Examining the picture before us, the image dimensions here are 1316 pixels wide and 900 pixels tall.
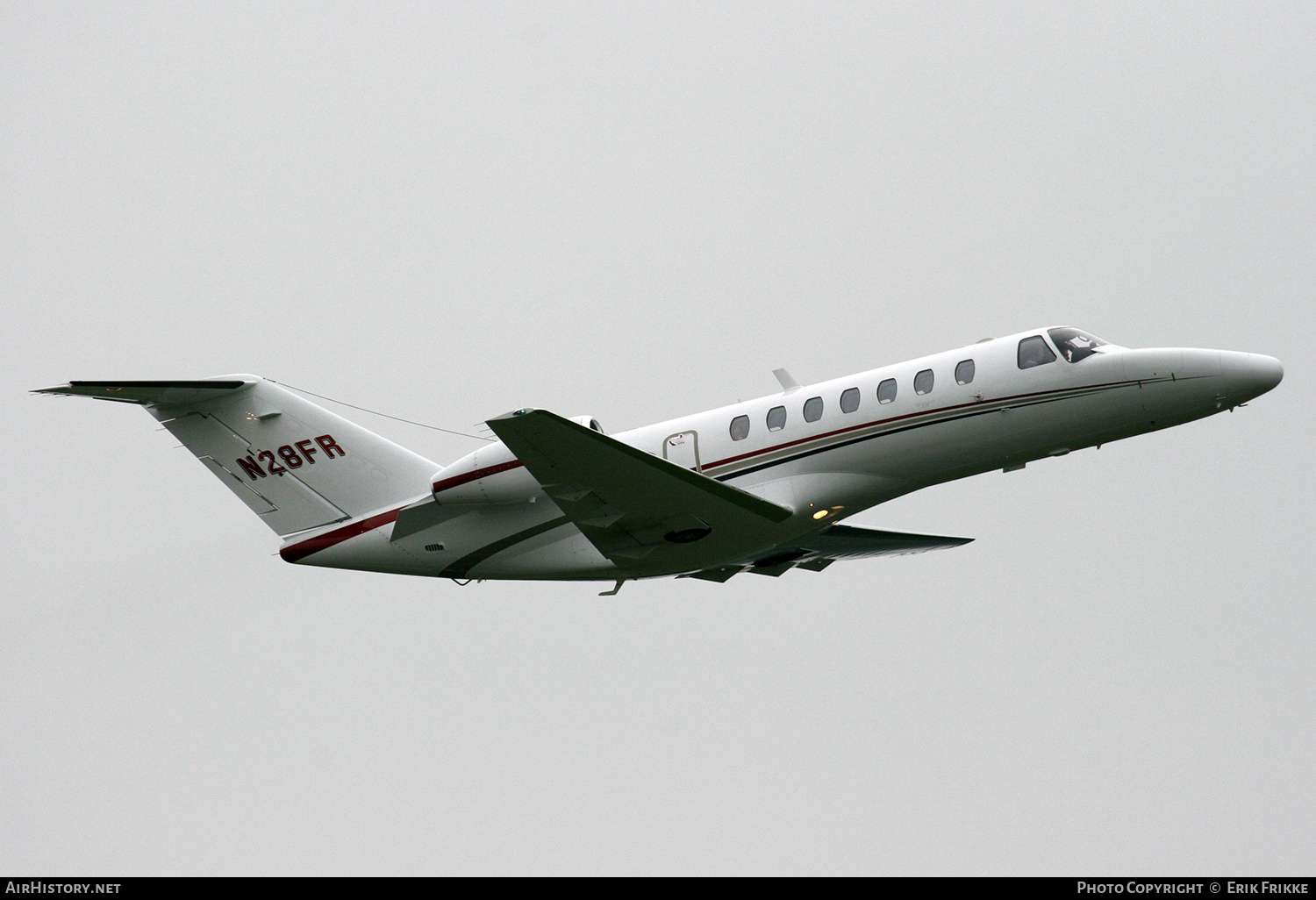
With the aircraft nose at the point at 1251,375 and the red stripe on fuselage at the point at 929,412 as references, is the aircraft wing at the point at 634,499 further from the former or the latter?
the aircraft nose at the point at 1251,375

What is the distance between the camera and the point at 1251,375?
16250mm

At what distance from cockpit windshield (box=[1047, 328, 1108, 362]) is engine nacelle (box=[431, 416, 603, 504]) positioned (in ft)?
24.7

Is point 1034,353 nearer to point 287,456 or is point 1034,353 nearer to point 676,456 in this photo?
point 676,456

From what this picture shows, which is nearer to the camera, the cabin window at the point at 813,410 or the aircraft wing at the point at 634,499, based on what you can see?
the aircraft wing at the point at 634,499

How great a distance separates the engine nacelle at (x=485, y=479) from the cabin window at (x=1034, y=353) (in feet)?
22.9

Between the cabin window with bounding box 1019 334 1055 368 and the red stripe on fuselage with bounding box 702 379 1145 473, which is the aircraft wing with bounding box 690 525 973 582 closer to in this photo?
the red stripe on fuselage with bounding box 702 379 1145 473

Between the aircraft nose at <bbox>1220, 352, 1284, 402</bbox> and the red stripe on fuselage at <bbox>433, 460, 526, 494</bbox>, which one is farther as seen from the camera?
the red stripe on fuselage at <bbox>433, 460, 526, 494</bbox>

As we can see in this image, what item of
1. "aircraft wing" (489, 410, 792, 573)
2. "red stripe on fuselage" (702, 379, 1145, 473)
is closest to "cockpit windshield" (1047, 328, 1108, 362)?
"red stripe on fuselage" (702, 379, 1145, 473)

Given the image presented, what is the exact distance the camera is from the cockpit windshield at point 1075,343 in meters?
16.8

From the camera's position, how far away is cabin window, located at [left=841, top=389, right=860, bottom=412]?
56.1 feet

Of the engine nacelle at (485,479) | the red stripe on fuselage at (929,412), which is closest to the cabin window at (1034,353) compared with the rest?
the red stripe on fuselage at (929,412)

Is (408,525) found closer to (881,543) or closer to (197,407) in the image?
(197,407)
